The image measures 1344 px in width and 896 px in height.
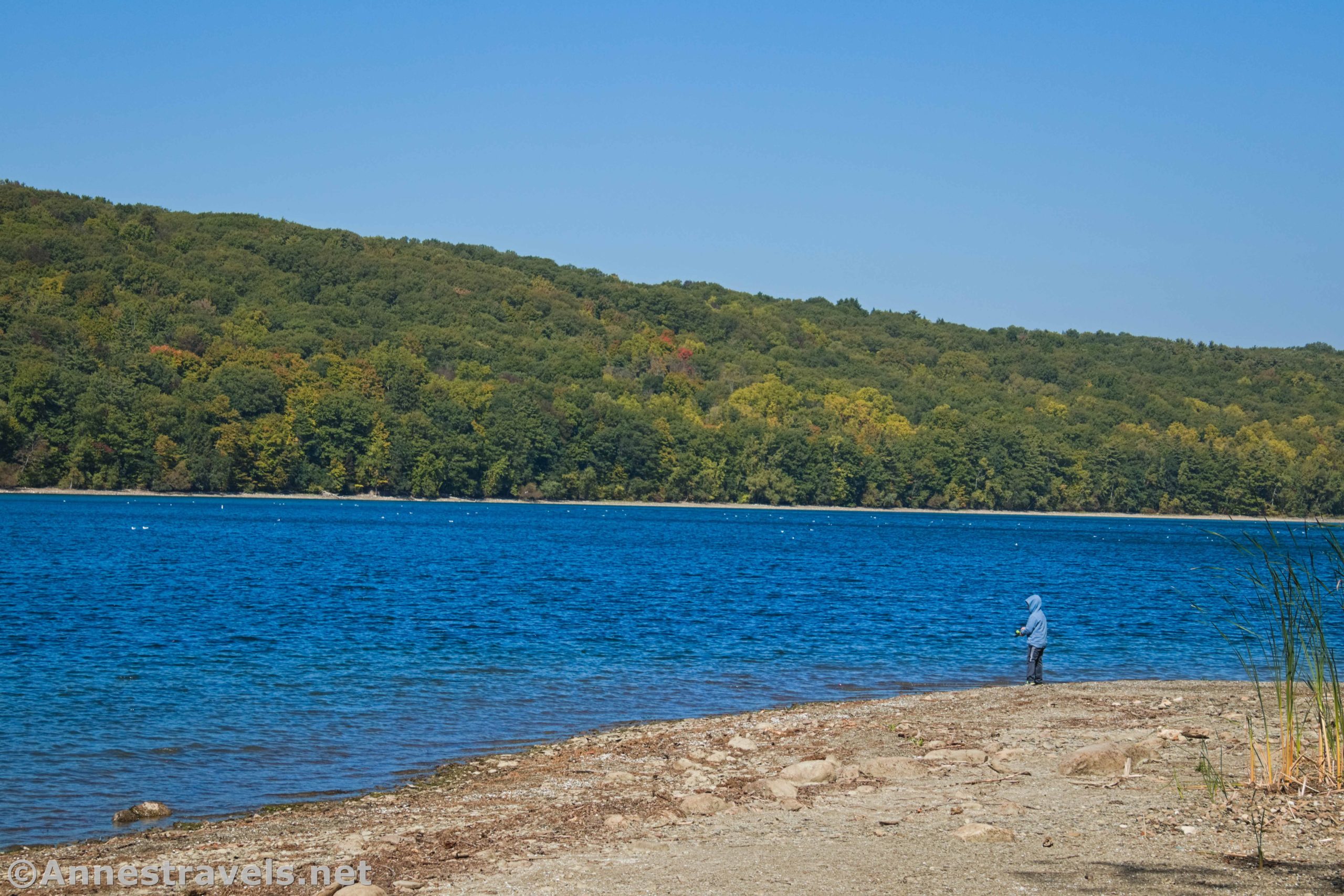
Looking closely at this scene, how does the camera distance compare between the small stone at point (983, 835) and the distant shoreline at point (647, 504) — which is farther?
the distant shoreline at point (647, 504)

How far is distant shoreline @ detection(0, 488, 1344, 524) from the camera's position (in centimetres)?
12794

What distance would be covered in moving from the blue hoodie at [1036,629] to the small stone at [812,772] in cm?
992

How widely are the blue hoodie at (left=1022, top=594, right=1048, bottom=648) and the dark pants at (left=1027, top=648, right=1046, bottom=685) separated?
0.11 metres

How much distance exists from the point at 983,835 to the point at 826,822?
158cm

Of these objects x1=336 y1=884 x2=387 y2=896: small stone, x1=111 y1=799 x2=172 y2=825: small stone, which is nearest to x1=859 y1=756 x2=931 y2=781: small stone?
x1=336 y1=884 x2=387 y2=896: small stone

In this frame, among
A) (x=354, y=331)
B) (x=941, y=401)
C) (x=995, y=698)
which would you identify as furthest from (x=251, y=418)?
(x=995, y=698)

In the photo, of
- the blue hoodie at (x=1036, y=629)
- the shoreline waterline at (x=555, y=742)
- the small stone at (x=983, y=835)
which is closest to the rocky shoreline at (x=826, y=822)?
the small stone at (x=983, y=835)

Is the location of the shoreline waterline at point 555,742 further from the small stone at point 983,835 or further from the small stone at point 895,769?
the small stone at point 983,835

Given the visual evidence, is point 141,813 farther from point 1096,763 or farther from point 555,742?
point 1096,763

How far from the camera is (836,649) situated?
97.9 ft

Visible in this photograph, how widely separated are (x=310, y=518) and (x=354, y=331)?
7547 centimetres

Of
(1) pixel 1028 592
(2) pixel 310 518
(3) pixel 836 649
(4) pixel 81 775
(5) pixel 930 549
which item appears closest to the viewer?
(4) pixel 81 775

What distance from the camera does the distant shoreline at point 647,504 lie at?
128m

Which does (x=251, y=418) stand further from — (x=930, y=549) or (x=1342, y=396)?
(x=1342, y=396)
